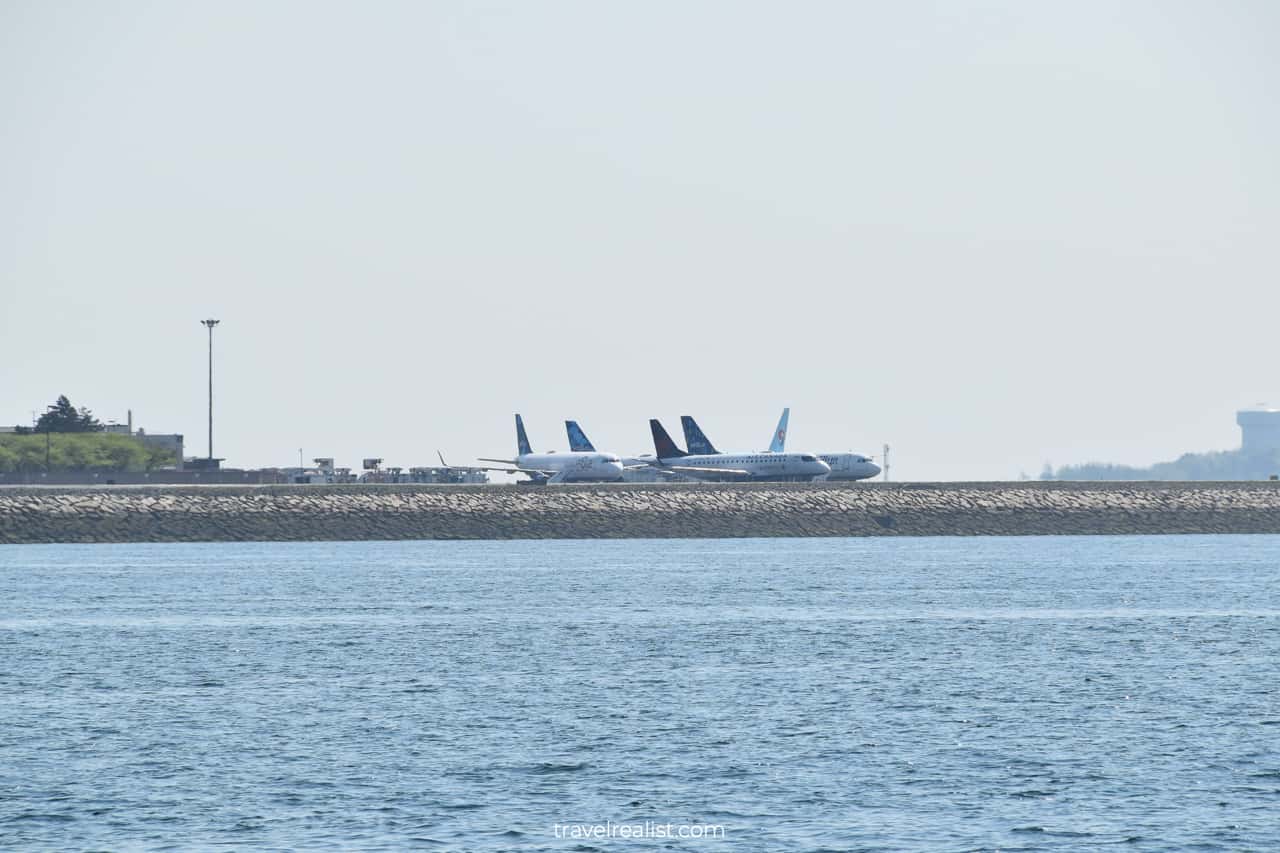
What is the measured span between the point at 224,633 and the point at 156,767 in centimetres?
3193

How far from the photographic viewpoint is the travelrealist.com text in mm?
33938

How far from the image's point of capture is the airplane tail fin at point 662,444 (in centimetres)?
19662

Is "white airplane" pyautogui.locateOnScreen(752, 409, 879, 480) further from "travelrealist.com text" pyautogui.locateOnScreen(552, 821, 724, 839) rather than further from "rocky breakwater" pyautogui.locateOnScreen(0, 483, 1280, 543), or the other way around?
"travelrealist.com text" pyautogui.locateOnScreen(552, 821, 724, 839)

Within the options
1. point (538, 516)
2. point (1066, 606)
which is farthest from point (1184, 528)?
point (1066, 606)

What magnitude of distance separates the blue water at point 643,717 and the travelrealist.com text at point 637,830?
0.39 meters

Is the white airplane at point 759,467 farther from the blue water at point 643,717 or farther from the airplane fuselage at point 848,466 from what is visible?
the blue water at point 643,717

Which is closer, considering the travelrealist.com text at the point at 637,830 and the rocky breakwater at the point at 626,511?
the travelrealist.com text at the point at 637,830

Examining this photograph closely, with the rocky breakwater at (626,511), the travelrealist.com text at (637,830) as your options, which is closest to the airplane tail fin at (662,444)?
the rocky breakwater at (626,511)

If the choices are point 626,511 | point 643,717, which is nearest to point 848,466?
point 626,511

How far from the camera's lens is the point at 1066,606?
84688 millimetres

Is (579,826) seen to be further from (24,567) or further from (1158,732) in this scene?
(24,567)

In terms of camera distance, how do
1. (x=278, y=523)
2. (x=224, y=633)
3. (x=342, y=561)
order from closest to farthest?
(x=224, y=633) < (x=342, y=561) < (x=278, y=523)

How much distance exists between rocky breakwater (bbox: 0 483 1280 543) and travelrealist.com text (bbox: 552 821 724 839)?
113 meters

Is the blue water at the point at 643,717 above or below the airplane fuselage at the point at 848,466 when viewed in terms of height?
below
